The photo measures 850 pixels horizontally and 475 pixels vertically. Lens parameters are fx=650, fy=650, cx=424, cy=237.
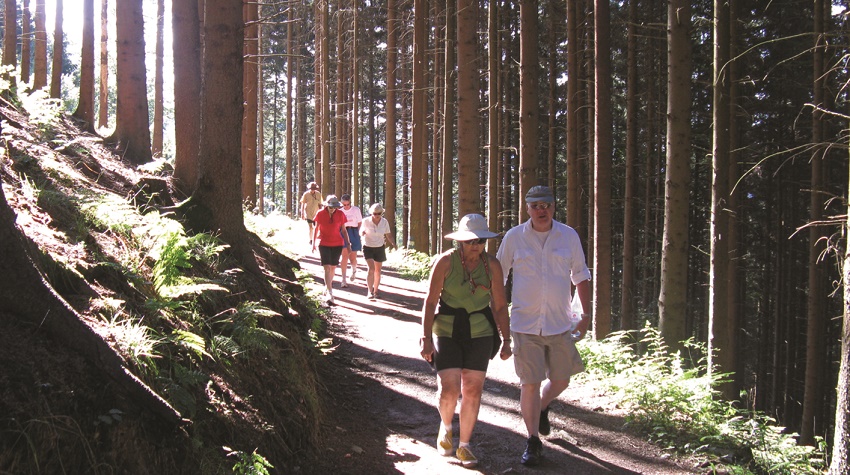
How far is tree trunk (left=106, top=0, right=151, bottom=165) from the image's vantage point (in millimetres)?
10938

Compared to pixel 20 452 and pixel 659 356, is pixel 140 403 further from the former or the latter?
pixel 659 356

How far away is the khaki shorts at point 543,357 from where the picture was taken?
18.1ft

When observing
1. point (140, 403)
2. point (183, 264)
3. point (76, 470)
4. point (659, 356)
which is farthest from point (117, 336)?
point (659, 356)

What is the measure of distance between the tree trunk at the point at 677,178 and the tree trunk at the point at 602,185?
247 cm

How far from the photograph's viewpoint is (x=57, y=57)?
765 inches

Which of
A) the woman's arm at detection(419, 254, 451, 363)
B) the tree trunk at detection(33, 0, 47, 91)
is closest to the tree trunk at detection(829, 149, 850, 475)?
the woman's arm at detection(419, 254, 451, 363)

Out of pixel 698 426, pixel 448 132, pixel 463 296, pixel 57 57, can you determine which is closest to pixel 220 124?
pixel 463 296

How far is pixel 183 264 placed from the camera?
5.67 metres

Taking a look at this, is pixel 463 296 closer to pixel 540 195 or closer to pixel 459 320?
pixel 459 320

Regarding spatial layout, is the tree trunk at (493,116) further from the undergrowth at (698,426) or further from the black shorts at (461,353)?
the black shorts at (461,353)

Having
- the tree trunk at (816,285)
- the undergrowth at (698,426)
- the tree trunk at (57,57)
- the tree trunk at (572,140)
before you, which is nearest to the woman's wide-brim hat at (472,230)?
the undergrowth at (698,426)

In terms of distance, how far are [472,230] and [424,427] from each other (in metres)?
2.37

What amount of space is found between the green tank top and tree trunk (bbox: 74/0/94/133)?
10620mm

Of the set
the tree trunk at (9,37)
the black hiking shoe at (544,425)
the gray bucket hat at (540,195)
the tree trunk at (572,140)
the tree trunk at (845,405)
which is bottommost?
the black hiking shoe at (544,425)
